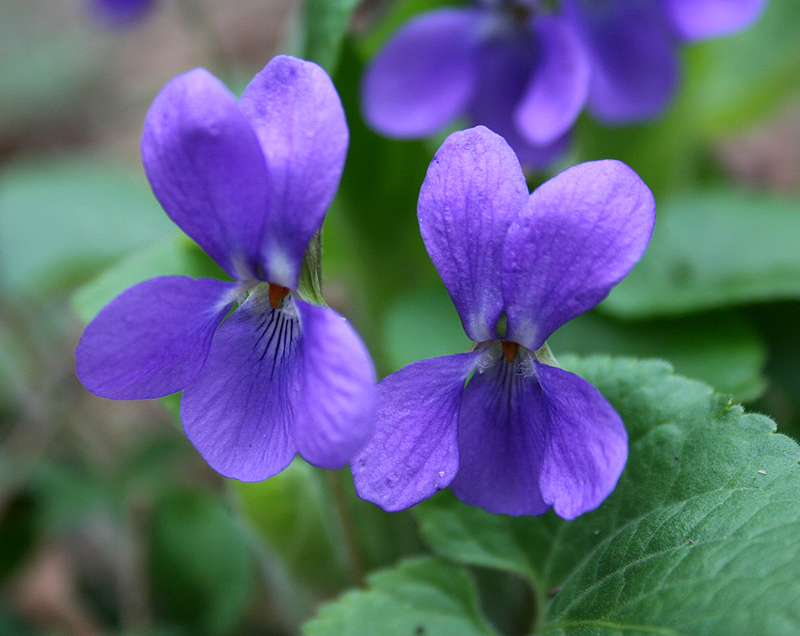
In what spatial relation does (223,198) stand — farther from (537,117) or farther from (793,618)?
(537,117)

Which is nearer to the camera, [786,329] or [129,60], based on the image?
[786,329]

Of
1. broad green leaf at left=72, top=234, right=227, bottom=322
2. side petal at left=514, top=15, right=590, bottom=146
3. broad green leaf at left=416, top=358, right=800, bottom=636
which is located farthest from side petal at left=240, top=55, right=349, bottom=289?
side petal at left=514, top=15, right=590, bottom=146

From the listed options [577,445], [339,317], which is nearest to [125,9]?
[339,317]

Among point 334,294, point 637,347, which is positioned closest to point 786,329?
point 637,347

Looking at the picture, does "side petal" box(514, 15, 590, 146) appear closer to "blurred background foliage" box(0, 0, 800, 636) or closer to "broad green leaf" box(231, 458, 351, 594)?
"blurred background foliage" box(0, 0, 800, 636)

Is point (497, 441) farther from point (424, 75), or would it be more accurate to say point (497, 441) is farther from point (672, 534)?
point (424, 75)
